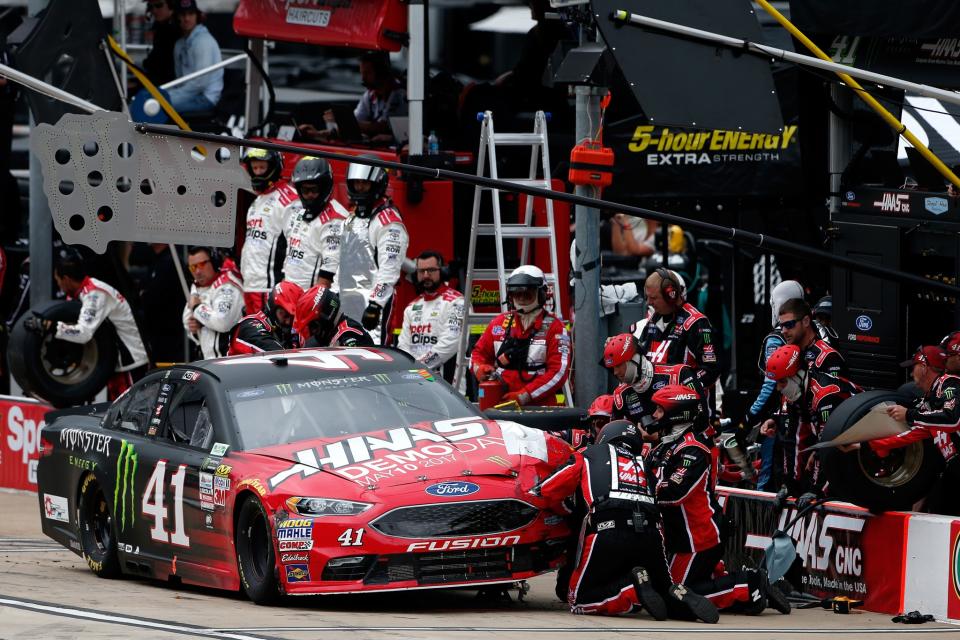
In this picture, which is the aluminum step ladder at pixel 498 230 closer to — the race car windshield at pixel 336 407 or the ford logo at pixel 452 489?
the race car windshield at pixel 336 407

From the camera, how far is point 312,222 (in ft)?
50.3

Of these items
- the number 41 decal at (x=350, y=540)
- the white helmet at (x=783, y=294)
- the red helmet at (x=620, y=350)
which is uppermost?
the white helmet at (x=783, y=294)

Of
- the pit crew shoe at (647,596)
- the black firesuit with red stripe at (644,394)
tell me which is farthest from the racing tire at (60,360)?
the pit crew shoe at (647,596)

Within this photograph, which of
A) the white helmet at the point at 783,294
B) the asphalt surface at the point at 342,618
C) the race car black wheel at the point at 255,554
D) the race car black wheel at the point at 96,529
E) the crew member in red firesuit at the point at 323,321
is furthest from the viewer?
the white helmet at the point at 783,294

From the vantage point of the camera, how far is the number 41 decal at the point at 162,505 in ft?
36.6

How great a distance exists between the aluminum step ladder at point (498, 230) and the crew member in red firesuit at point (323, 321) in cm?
133

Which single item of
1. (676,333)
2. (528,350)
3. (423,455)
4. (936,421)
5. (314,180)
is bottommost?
(423,455)

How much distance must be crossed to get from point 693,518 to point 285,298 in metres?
4.23

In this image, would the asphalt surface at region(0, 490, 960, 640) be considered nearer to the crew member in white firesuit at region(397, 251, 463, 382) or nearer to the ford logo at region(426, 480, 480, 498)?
the ford logo at region(426, 480, 480, 498)

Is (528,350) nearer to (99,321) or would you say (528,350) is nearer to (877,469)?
(877,469)

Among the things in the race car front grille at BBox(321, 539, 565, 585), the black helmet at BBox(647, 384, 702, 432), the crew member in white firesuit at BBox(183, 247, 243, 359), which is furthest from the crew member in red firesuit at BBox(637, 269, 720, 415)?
the crew member in white firesuit at BBox(183, 247, 243, 359)

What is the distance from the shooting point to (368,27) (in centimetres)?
1585

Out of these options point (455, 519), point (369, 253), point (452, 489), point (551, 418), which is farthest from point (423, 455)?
point (369, 253)

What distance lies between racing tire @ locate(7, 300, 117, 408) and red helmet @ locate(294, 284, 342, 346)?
3.84m
